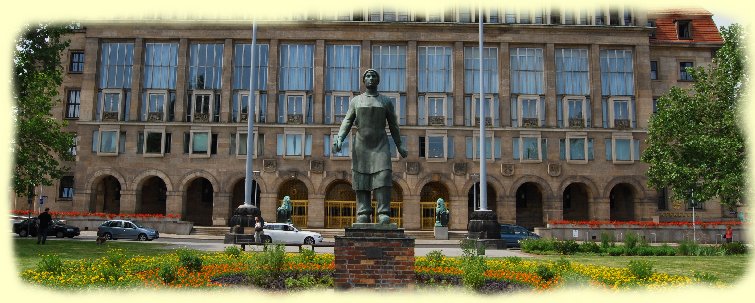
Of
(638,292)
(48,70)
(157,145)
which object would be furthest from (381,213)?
(157,145)

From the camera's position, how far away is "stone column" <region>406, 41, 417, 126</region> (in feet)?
160

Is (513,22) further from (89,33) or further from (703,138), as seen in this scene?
(89,33)

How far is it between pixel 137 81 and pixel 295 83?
42.5 feet

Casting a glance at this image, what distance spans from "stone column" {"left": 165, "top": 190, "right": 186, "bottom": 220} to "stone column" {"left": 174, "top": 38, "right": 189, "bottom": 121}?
242 inches


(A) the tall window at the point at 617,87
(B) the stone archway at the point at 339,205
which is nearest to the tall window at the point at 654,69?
(A) the tall window at the point at 617,87

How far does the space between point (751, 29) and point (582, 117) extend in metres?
27.3

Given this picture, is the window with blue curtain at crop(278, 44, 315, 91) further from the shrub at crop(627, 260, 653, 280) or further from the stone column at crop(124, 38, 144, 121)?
the shrub at crop(627, 260, 653, 280)

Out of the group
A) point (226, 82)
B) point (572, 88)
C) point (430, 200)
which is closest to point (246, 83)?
point (226, 82)

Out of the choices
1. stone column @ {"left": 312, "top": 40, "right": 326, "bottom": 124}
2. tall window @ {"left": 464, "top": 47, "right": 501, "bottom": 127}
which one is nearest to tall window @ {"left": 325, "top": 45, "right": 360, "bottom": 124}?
stone column @ {"left": 312, "top": 40, "right": 326, "bottom": 124}

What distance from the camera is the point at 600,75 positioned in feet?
163

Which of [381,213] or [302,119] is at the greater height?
[302,119]

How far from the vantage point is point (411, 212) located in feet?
157

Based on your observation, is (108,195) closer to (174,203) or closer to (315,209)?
(174,203)

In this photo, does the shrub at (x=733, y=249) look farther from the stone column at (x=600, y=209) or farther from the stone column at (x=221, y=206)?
the stone column at (x=221, y=206)
